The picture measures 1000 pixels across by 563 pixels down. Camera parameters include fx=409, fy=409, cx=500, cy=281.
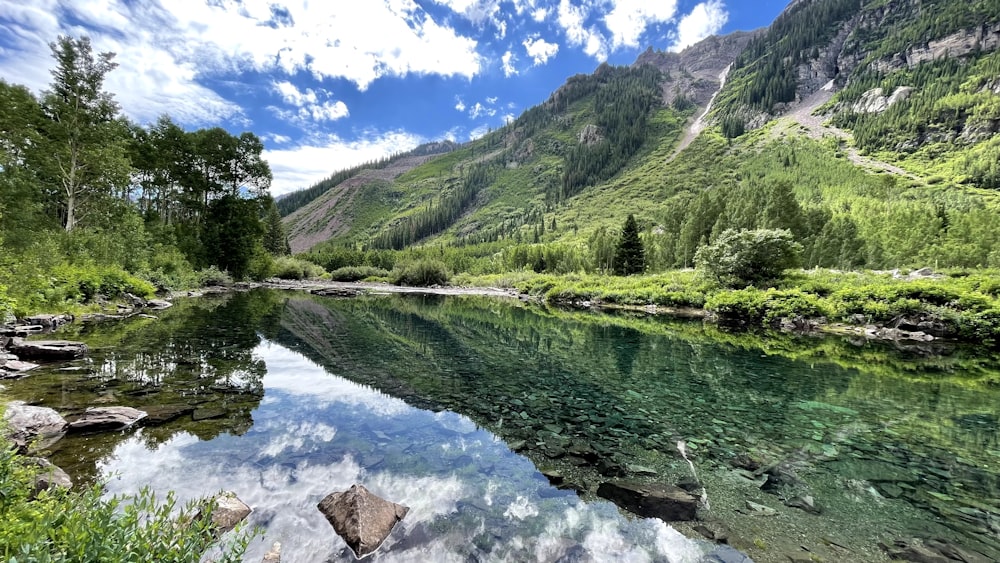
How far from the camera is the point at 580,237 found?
149 metres

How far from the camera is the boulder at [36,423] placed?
292 inches

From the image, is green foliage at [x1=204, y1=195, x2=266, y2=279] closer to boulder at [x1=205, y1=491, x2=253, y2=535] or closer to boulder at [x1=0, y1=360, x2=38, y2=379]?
boulder at [x1=0, y1=360, x2=38, y2=379]

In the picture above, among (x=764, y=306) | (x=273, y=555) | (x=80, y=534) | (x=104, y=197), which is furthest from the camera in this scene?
(x=764, y=306)

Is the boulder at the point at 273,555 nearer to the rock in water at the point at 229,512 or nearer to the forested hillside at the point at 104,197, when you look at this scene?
the rock in water at the point at 229,512

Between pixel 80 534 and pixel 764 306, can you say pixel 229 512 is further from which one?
pixel 764 306

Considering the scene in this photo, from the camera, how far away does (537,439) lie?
998cm

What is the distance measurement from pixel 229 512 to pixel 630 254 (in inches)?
2650

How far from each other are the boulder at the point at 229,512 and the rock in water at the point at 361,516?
1099 millimetres

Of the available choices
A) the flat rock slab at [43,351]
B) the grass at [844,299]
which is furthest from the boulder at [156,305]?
the grass at [844,299]

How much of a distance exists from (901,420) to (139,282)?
41835 millimetres

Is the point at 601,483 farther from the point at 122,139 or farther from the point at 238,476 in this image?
the point at 122,139

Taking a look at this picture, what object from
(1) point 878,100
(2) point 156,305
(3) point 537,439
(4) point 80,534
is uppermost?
(1) point 878,100

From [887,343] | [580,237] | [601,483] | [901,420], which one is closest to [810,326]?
[887,343]

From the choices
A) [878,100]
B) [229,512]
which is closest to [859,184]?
[878,100]
